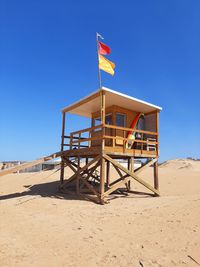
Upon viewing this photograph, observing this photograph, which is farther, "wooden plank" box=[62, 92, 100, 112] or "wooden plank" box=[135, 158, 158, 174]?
"wooden plank" box=[135, 158, 158, 174]

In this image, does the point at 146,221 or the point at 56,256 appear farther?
the point at 146,221

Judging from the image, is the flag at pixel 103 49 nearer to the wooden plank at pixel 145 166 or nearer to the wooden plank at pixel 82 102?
the wooden plank at pixel 82 102

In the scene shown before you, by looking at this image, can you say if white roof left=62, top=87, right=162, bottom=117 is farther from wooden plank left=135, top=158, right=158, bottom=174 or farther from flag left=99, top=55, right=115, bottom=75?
wooden plank left=135, top=158, right=158, bottom=174

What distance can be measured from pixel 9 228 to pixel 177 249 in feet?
14.6

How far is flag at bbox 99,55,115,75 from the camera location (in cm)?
1429

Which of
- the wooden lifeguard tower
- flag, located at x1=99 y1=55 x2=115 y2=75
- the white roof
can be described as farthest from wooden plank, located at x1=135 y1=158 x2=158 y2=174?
flag, located at x1=99 y1=55 x2=115 y2=75

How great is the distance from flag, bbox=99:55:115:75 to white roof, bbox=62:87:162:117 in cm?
197

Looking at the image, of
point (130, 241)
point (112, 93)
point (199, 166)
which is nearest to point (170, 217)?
point (130, 241)

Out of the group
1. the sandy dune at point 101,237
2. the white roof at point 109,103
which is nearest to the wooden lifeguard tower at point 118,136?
the white roof at point 109,103

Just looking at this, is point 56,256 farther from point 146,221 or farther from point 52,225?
point 146,221

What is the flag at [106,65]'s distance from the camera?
14289 millimetres

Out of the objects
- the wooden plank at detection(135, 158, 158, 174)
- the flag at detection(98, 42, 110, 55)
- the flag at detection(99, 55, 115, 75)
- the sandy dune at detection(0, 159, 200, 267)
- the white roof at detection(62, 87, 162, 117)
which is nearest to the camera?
the sandy dune at detection(0, 159, 200, 267)

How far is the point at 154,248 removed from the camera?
Answer: 5383 millimetres

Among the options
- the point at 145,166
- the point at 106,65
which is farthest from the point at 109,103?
the point at 145,166
